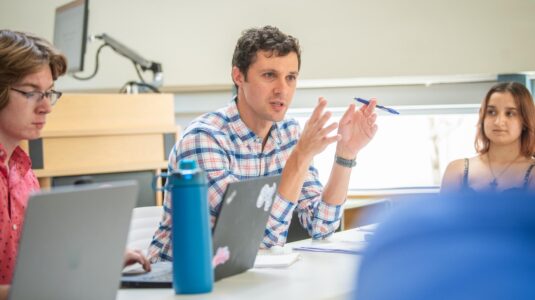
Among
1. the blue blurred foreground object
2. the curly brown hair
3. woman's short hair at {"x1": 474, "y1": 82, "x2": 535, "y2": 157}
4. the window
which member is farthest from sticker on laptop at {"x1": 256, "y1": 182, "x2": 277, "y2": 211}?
the window

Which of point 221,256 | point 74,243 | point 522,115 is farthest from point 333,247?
point 522,115

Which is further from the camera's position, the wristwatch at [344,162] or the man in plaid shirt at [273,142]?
the wristwatch at [344,162]

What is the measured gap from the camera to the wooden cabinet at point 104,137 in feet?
10.6

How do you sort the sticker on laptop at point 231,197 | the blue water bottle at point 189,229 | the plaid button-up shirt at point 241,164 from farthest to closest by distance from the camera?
the plaid button-up shirt at point 241,164
the sticker on laptop at point 231,197
the blue water bottle at point 189,229

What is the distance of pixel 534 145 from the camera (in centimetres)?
342

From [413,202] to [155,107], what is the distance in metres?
3.01

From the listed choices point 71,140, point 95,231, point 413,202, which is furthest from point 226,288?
point 71,140

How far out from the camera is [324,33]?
378 cm

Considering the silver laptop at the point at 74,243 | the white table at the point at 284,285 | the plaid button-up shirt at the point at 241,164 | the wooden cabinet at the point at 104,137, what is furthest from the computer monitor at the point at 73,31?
the silver laptop at the point at 74,243

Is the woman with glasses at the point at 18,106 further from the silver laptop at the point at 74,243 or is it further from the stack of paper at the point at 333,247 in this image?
the stack of paper at the point at 333,247

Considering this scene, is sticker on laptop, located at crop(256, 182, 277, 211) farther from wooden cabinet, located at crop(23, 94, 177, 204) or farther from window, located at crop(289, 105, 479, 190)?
window, located at crop(289, 105, 479, 190)

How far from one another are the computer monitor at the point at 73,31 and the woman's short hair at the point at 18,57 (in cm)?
164

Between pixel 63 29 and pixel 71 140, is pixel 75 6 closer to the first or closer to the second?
pixel 63 29

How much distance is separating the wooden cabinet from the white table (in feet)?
5.53
